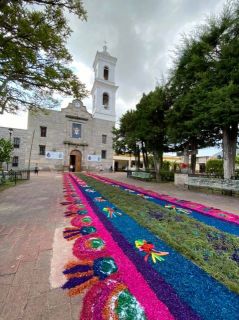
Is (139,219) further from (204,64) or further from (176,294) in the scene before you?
(204,64)

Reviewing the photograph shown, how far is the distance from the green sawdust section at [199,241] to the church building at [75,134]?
2470 centimetres

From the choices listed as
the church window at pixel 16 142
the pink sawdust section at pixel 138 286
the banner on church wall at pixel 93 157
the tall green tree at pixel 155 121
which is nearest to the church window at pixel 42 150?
the banner on church wall at pixel 93 157

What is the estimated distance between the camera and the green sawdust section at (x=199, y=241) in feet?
7.45

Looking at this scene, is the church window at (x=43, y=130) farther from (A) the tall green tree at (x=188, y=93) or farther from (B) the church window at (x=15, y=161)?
(A) the tall green tree at (x=188, y=93)

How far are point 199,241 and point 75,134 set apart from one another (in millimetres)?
28076

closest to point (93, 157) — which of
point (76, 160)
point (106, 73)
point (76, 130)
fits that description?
point (76, 160)

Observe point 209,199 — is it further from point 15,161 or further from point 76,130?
point 15,161

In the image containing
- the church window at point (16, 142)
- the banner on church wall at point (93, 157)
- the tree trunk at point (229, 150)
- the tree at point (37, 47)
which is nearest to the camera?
the tree at point (37, 47)

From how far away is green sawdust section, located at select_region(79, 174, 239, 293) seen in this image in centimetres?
227

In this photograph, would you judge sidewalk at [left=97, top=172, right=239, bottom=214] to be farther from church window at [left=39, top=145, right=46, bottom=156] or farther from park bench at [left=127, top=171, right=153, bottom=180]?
church window at [left=39, top=145, right=46, bottom=156]

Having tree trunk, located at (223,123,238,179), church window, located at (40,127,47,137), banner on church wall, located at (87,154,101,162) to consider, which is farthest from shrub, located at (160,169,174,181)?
church window, located at (40,127,47,137)

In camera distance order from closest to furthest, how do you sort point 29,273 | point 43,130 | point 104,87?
point 29,273 < point 43,130 < point 104,87

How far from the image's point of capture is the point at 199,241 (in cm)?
312

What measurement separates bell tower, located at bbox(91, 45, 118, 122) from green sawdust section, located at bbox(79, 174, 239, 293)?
28219mm
